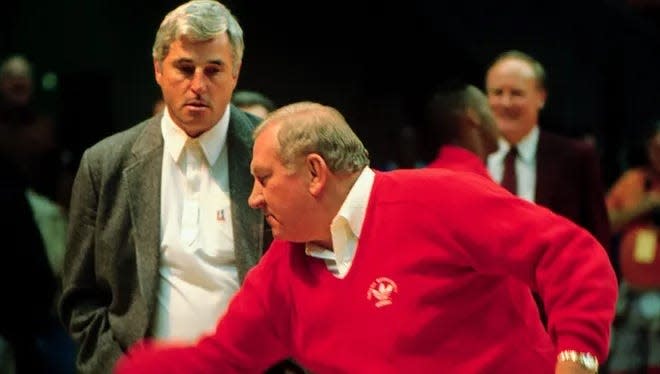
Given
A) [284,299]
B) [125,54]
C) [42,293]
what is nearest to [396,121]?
[125,54]

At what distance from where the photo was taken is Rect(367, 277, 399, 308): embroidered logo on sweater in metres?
3.75

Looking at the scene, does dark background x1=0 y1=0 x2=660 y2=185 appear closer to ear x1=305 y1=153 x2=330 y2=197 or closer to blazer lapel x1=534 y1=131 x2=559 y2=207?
blazer lapel x1=534 y1=131 x2=559 y2=207

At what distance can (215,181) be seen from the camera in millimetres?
4480

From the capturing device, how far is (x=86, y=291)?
4.52m

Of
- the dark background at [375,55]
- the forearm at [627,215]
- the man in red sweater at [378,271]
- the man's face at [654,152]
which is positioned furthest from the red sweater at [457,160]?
the dark background at [375,55]

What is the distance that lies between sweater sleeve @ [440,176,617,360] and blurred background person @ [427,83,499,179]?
6.63 ft

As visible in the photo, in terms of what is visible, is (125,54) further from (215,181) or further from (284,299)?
(284,299)

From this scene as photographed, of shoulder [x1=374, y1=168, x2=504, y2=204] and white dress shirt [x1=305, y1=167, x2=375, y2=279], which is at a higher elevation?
shoulder [x1=374, y1=168, x2=504, y2=204]

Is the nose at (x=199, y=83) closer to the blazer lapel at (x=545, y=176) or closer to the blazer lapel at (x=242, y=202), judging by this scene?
the blazer lapel at (x=242, y=202)

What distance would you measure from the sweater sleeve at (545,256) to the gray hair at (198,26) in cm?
97

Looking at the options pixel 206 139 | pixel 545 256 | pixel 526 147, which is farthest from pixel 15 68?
pixel 545 256

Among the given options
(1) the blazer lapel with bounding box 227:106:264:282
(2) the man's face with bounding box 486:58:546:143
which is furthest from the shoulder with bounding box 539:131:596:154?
(1) the blazer lapel with bounding box 227:106:264:282

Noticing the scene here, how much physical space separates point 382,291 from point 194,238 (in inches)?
31.7

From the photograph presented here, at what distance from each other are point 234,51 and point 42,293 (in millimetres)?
1490
